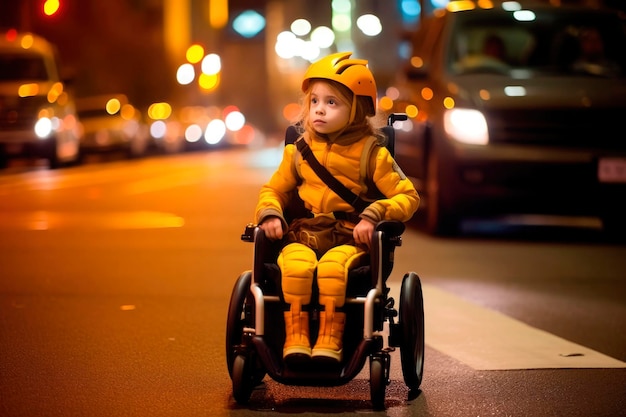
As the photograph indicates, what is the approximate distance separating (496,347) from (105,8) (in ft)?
149

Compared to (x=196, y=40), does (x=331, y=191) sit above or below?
above

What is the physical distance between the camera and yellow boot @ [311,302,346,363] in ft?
19.4

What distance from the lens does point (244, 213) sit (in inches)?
639

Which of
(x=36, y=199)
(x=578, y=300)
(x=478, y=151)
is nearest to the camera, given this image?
(x=578, y=300)

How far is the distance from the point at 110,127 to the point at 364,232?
26995 mm

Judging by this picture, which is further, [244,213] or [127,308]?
[244,213]

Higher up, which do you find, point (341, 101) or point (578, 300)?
point (341, 101)

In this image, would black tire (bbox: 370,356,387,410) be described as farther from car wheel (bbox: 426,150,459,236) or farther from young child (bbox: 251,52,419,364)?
car wheel (bbox: 426,150,459,236)

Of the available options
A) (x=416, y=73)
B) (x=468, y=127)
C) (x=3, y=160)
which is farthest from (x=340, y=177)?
(x=3, y=160)

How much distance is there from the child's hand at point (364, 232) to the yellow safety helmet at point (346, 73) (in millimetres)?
625

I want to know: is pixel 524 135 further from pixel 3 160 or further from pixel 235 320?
→ pixel 3 160

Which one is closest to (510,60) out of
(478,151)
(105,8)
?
(478,151)

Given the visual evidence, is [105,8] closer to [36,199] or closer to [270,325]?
[36,199]

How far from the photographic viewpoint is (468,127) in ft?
44.0
